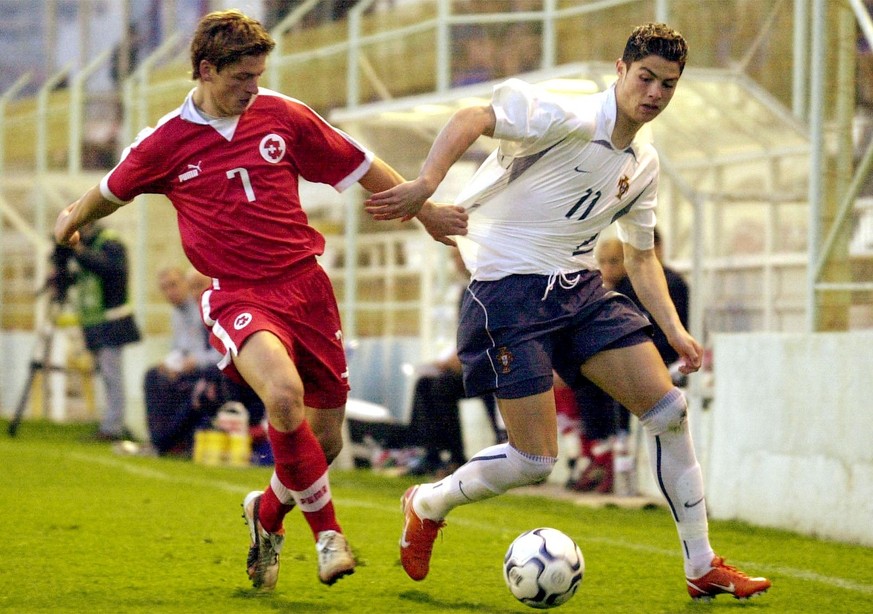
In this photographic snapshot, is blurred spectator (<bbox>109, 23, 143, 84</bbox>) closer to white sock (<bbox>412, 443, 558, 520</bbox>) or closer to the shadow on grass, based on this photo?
white sock (<bbox>412, 443, 558, 520</bbox>)

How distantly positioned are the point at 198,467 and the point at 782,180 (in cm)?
533

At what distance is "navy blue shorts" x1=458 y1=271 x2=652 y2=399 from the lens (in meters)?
5.60

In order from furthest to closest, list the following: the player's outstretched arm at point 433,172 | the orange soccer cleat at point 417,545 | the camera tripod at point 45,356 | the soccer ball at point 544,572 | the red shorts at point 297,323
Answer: the camera tripod at point 45,356 < the orange soccer cleat at point 417,545 < the red shorts at point 297,323 < the soccer ball at point 544,572 < the player's outstretched arm at point 433,172

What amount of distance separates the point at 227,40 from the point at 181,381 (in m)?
8.57

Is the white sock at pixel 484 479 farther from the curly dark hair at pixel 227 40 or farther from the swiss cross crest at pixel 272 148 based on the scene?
the curly dark hair at pixel 227 40

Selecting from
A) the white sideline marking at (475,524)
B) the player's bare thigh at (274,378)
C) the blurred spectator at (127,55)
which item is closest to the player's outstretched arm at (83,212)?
Answer: the player's bare thigh at (274,378)

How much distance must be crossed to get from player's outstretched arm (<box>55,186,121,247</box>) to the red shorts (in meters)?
0.53

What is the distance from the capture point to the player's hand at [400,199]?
5223mm

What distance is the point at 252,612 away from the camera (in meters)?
5.32

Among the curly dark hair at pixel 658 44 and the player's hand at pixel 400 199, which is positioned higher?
the curly dark hair at pixel 658 44

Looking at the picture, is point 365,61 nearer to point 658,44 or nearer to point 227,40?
point 227,40

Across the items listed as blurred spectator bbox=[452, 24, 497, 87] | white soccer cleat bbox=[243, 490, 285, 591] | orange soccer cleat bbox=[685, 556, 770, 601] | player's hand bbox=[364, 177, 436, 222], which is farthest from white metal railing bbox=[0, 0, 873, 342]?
white soccer cleat bbox=[243, 490, 285, 591]

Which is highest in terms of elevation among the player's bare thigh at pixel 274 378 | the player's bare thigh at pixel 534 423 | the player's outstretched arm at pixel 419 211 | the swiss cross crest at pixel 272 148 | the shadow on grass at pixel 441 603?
the swiss cross crest at pixel 272 148

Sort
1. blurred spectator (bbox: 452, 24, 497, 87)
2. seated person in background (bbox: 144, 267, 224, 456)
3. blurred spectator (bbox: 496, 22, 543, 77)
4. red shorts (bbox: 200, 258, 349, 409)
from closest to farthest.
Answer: red shorts (bbox: 200, 258, 349, 409), blurred spectator (bbox: 496, 22, 543, 77), blurred spectator (bbox: 452, 24, 497, 87), seated person in background (bbox: 144, 267, 224, 456)
